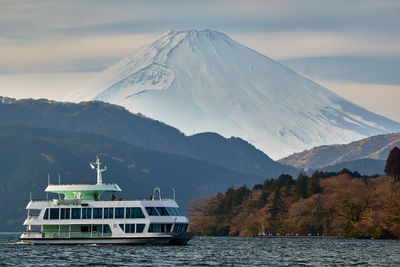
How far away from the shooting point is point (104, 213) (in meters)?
116

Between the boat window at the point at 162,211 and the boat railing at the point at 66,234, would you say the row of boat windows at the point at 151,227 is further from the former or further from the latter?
the boat railing at the point at 66,234

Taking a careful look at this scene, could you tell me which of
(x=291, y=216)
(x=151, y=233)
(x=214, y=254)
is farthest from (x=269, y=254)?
(x=291, y=216)

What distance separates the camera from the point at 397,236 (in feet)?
520

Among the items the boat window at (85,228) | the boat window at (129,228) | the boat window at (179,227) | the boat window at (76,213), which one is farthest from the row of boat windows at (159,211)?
the boat window at (76,213)

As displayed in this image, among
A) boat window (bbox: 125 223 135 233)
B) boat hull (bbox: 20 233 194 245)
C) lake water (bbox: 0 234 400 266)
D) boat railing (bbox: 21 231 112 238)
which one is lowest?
lake water (bbox: 0 234 400 266)

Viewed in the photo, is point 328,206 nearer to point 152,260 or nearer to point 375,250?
point 375,250

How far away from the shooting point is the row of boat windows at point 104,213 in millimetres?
115375

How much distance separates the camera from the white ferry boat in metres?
115

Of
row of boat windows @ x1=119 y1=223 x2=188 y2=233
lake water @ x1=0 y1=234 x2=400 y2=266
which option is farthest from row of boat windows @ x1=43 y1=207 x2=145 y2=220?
lake water @ x1=0 y1=234 x2=400 y2=266

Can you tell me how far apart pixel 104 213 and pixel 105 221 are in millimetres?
993

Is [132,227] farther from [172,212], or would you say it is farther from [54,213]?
[54,213]

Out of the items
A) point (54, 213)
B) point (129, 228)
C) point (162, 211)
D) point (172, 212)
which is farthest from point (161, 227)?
point (54, 213)

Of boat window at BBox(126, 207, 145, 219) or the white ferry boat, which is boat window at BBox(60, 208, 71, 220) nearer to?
the white ferry boat

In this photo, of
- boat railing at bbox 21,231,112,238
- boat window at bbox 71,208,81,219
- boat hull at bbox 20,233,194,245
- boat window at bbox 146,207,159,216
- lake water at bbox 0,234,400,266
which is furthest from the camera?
boat window at bbox 71,208,81,219
